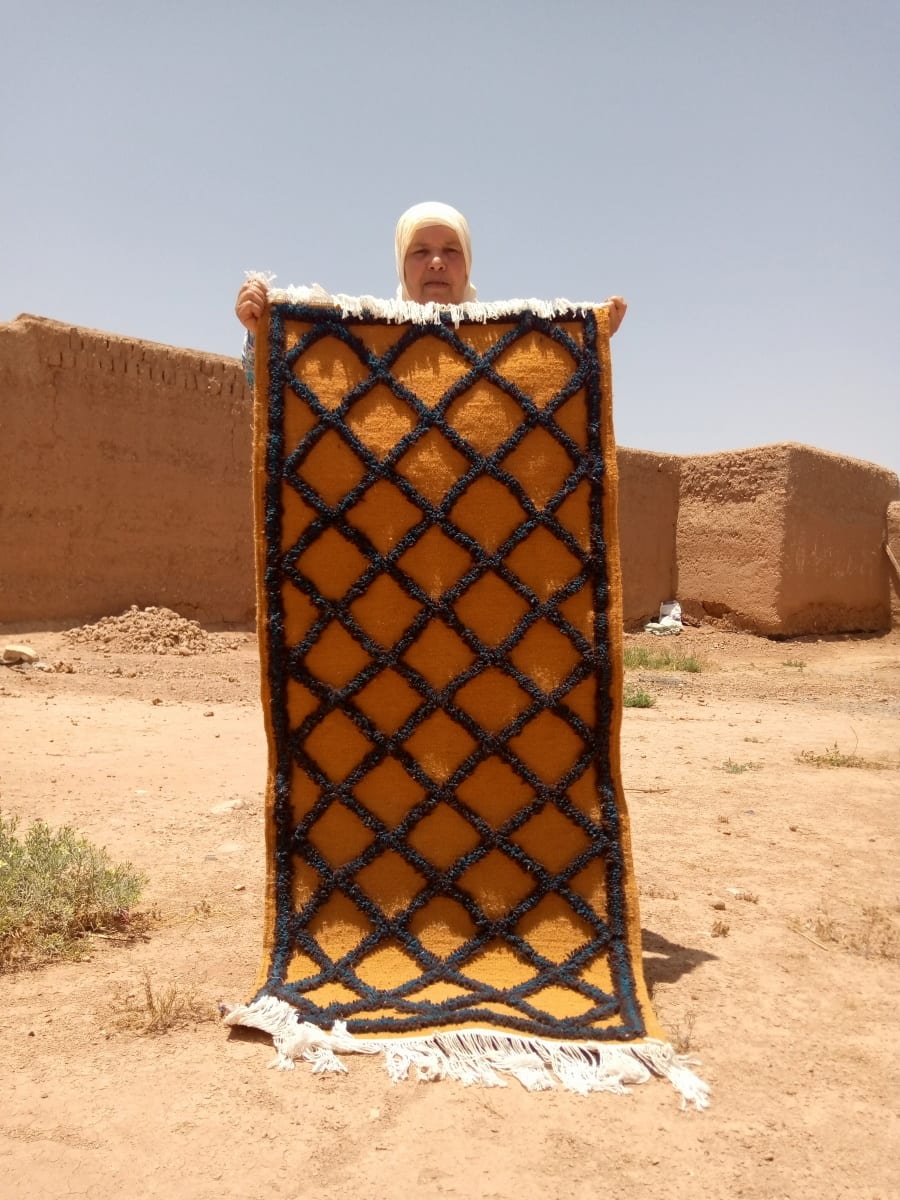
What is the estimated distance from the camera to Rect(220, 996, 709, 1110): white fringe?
6.88 ft

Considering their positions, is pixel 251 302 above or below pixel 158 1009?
above

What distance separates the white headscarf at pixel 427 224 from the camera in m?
2.73

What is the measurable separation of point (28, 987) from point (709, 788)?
3501 mm

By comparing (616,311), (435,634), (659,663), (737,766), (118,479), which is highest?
(118,479)

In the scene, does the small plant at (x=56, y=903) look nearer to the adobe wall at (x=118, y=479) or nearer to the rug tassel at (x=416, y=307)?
the rug tassel at (x=416, y=307)

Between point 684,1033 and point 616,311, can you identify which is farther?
point 616,311

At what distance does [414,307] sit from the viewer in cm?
258

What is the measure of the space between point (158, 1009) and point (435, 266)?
2.15 meters

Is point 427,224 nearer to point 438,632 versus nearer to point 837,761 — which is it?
point 438,632

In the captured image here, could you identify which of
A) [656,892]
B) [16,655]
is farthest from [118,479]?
[656,892]

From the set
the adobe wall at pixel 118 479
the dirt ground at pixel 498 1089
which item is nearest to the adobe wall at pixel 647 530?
the adobe wall at pixel 118 479

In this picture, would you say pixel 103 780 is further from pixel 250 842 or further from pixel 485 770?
pixel 485 770

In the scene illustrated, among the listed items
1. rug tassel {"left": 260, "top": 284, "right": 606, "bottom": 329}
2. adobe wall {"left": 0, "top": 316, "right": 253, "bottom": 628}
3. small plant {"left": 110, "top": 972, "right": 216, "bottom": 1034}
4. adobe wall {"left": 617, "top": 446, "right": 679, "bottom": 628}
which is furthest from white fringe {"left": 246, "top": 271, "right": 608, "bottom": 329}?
adobe wall {"left": 617, "top": 446, "right": 679, "bottom": 628}

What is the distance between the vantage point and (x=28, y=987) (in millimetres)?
2514
